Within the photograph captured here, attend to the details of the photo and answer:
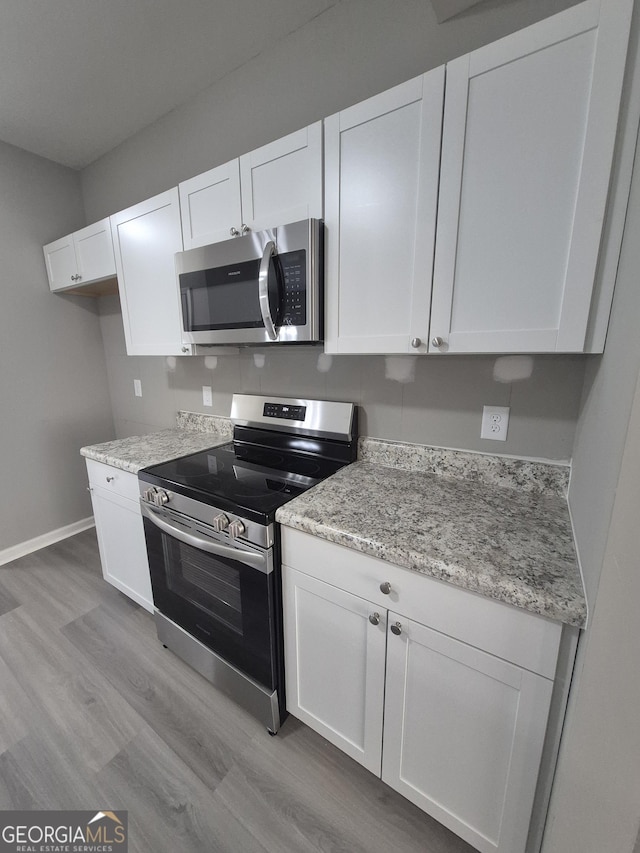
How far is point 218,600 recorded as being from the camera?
4.22ft

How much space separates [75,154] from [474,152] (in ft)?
8.94

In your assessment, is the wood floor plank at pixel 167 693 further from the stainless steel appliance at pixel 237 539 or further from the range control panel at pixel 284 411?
the range control panel at pixel 284 411

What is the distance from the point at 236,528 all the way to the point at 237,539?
5 cm

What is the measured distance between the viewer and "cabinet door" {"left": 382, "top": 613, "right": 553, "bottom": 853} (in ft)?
2.52

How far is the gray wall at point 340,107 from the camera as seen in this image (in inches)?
43.2

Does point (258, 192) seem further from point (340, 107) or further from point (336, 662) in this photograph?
point (336, 662)

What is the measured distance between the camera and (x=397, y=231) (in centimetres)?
101

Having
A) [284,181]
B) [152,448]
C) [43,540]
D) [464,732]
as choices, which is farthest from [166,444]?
[464,732]

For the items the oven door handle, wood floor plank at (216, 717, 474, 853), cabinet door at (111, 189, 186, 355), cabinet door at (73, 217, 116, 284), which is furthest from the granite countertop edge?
wood floor plank at (216, 717, 474, 853)

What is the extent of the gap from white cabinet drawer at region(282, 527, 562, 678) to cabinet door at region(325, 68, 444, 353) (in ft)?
2.13

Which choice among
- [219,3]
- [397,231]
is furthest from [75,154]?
[397,231]

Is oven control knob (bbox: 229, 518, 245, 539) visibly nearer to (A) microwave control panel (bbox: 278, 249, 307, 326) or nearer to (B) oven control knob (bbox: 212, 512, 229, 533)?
(B) oven control knob (bbox: 212, 512, 229, 533)

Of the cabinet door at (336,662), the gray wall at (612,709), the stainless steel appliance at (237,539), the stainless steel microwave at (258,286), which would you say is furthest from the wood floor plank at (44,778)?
the stainless steel microwave at (258,286)

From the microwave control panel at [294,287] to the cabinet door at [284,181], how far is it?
0.49ft
